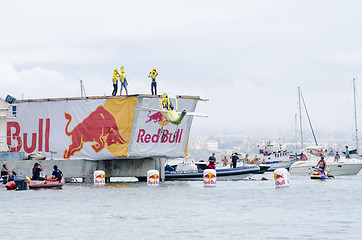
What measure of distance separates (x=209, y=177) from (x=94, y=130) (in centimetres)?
972

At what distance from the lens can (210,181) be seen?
53812mm

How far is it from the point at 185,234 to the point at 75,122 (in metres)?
29.8

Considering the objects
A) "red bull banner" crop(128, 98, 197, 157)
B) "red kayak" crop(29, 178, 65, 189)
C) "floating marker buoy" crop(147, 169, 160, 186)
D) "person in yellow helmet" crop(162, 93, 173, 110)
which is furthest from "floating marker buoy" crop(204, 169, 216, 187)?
"red kayak" crop(29, 178, 65, 189)

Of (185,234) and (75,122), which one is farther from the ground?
(75,122)

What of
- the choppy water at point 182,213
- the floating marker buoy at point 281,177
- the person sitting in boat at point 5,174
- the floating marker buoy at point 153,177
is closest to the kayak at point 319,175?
the floating marker buoy at point 281,177

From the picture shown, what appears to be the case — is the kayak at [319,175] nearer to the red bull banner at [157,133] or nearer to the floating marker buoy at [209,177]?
the floating marker buoy at [209,177]

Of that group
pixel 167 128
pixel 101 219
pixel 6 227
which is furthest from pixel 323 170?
pixel 6 227

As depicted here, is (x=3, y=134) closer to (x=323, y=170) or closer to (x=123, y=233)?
(x=323, y=170)

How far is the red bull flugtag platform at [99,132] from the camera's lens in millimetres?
54844

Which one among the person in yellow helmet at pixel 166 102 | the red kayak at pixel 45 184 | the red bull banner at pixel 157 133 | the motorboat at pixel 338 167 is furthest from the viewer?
the motorboat at pixel 338 167

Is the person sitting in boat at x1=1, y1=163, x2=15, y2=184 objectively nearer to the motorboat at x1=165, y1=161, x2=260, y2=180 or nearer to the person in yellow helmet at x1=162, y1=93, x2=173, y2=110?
the person in yellow helmet at x1=162, y1=93, x2=173, y2=110

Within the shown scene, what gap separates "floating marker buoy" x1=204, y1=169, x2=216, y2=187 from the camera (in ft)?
175

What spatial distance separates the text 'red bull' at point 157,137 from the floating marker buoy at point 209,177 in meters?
4.73

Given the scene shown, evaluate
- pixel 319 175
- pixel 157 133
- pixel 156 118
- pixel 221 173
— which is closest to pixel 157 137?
pixel 157 133
